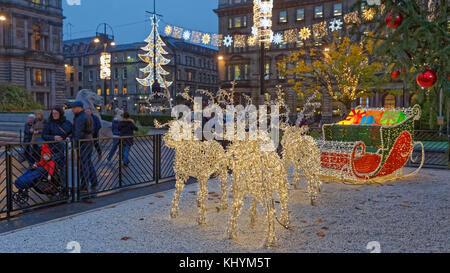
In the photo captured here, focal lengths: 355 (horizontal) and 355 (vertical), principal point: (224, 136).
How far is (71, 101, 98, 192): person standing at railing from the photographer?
25.7 feet

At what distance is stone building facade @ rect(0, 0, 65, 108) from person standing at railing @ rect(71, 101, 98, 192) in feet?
150

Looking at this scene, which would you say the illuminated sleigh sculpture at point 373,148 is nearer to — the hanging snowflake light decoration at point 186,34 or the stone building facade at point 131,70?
the hanging snowflake light decoration at point 186,34

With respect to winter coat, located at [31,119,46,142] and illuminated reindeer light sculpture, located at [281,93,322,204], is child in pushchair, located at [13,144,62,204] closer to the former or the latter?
winter coat, located at [31,119,46,142]

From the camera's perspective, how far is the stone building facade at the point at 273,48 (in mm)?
46156

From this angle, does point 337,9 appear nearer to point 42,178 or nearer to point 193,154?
point 193,154

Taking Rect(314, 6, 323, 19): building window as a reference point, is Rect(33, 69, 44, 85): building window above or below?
below

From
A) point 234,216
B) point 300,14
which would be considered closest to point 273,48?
point 300,14

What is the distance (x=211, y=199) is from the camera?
25.4 feet

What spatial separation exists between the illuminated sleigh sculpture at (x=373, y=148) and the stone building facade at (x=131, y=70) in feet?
206

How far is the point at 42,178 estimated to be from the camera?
23.9 ft

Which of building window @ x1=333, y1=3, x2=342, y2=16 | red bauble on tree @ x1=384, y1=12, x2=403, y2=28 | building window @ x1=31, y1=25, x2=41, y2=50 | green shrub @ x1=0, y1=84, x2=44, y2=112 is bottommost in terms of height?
red bauble on tree @ x1=384, y1=12, x2=403, y2=28

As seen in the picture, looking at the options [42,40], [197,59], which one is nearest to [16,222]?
[42,40]

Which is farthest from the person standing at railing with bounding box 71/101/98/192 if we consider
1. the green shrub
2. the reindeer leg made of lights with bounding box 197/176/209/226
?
the green shrub
